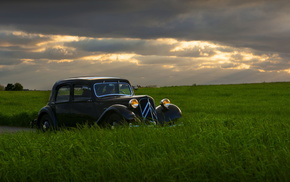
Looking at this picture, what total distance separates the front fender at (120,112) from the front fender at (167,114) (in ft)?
5.19

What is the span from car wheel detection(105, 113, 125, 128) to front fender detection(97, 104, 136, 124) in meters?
0.11

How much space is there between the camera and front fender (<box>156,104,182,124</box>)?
12.3 meters

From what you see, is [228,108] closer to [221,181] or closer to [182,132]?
[182,132]

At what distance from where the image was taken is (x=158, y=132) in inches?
367

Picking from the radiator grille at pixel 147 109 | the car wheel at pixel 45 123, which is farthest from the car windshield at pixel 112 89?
the car wheel at pixel 45 123

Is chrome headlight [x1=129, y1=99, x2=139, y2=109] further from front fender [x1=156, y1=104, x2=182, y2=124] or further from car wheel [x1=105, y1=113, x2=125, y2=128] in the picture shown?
front fender [x1=156, y1=104, x2=182, y2=124]

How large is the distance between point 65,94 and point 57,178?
21.1ft

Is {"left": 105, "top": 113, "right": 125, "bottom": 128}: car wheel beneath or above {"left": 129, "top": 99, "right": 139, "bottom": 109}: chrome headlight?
beneath

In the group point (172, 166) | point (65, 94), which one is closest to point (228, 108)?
point (65, 94)

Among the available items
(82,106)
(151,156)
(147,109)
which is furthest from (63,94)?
(151,156)

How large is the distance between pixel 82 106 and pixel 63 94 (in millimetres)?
1087

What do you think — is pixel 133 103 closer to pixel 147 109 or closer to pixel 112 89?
pixel 147 109

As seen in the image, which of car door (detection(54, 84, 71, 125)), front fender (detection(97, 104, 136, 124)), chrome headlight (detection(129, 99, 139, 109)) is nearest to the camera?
front fender (detection(97, 104, 136, 124))

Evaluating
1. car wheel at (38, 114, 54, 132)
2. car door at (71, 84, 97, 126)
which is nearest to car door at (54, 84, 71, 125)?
car door at (71, 84, 97, 126)
